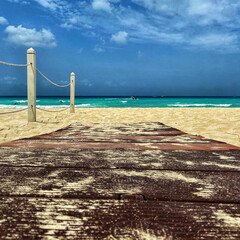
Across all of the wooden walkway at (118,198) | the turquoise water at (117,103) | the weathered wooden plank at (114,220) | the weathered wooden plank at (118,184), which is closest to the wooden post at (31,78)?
the wooden walkway at (118,198)

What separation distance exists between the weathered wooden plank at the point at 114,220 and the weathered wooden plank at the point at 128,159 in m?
0.42

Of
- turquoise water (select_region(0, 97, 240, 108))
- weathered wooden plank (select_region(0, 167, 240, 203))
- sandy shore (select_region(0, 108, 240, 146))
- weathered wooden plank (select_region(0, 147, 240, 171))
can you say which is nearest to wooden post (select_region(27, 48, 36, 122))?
sandy shore (select_region(0, 108, 240, 146))

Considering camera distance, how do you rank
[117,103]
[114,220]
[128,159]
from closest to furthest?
[114,220] → [128,159] → [117,103]

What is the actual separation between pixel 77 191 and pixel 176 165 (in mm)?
577

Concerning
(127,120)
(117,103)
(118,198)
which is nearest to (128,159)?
(118,198)

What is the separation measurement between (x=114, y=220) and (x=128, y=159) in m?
0.67

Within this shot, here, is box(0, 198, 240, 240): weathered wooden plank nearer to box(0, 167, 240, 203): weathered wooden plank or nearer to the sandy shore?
box(0, 167, 240, 203): weathered wooden plank

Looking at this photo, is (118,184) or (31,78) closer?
(118,184)

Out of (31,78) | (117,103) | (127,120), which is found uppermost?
(31,78)

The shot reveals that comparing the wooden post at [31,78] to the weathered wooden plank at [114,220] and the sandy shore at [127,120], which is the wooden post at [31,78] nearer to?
the sandy shore at [127,120]

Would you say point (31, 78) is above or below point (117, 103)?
above

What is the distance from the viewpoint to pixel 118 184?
829mm

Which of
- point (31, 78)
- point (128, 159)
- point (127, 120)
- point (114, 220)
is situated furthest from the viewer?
point (127, 120)

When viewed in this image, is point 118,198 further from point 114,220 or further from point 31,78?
point 31,78
